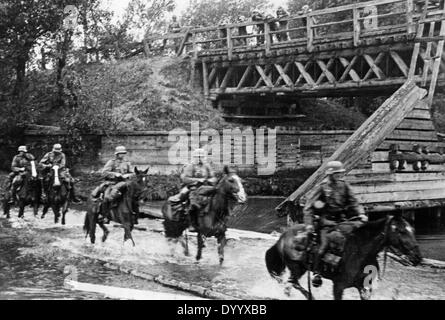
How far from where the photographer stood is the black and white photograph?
959cm

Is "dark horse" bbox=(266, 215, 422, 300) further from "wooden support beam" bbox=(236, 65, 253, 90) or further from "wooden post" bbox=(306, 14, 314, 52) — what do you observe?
"wooden support beam" bbox=(236, 65, 253, 90)

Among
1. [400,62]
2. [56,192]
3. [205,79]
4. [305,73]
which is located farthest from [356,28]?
[56,192]

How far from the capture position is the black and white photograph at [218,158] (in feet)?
31.4

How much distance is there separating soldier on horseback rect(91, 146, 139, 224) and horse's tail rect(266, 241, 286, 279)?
528 cm

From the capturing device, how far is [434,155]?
19.0m

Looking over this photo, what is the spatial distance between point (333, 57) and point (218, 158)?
6.08m

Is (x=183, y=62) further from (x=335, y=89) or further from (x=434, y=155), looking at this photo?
(x=434, y=155)

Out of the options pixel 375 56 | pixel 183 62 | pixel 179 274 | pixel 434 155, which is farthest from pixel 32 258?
pixel 183 62

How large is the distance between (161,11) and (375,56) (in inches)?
392

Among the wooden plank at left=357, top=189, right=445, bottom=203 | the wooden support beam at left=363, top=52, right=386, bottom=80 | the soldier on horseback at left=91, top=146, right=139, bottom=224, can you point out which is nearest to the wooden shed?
the wooden plank at left=357, top=189, right=445, bottom=203

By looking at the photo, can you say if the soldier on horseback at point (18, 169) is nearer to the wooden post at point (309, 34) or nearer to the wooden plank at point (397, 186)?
the wooden plank at point (397, 186)

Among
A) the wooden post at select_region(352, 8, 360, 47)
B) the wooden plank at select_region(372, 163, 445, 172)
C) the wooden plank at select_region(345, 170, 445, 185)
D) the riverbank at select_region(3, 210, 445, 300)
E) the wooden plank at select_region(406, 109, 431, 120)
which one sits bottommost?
the riverbank at select_region(3, 210, 445, 300)

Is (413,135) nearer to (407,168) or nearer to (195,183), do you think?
(407,168)

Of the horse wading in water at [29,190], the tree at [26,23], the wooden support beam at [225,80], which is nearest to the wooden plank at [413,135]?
the wooden support beam at [225,80]
